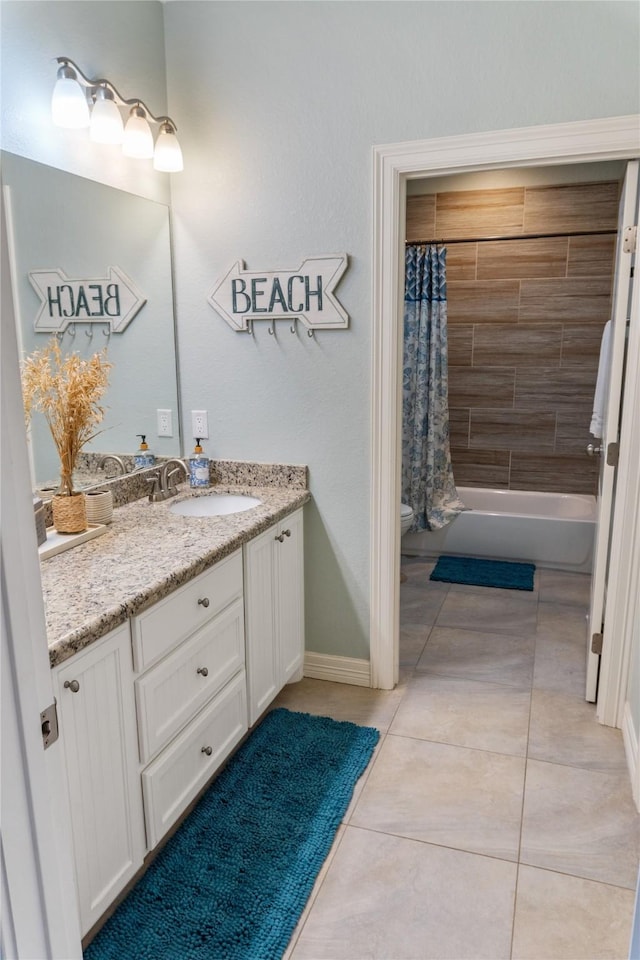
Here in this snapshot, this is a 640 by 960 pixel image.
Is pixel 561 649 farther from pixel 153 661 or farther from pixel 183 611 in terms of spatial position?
pixel 153 661

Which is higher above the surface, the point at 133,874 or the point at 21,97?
the point at 21,97

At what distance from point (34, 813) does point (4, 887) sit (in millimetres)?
76

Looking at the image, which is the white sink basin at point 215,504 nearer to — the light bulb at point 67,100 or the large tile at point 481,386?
the light bulb at point 67,100

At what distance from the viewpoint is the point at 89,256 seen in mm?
2305

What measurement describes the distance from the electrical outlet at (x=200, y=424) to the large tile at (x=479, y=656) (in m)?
1.38

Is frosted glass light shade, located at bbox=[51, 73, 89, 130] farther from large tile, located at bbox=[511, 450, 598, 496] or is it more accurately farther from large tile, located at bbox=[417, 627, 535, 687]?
large tile, located at bbox=[511, 450, 598, 496]

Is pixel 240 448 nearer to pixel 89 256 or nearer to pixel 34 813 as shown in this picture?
pixel 89 256

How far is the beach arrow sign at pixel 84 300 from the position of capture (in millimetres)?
2104

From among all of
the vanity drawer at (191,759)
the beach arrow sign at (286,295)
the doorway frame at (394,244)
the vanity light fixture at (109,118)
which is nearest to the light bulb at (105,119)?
the vanity light fixture at (109,118)

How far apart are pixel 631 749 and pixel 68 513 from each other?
1983 millimetres

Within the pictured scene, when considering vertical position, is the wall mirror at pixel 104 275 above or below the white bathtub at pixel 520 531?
above

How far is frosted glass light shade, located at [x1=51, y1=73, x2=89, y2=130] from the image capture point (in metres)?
2.04

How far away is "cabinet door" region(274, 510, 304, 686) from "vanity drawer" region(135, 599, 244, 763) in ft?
1.06

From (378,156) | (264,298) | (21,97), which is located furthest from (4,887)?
(378,156)
